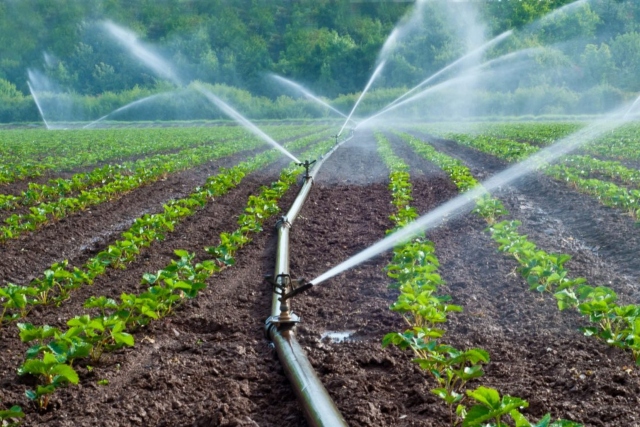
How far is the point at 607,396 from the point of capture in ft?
10.2

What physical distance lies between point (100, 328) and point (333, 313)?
5.81 ft

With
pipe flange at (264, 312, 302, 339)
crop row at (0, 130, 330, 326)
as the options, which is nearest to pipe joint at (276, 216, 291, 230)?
crop row at (0, 130, 330, 326)

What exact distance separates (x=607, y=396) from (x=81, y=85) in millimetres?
61415

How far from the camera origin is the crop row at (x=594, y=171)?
26.5ft

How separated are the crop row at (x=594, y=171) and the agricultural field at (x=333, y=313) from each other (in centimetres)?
8

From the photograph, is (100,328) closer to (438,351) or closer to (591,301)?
(438,351)

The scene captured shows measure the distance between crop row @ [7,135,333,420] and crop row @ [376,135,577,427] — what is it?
4.84 feet

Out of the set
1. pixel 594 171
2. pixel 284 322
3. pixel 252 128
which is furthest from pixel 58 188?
pixel 252 128

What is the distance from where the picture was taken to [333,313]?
4883 mm

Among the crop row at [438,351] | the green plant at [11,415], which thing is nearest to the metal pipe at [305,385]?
the crop row at [438,351]

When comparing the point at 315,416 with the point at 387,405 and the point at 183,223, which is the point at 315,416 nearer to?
the point at 387,405

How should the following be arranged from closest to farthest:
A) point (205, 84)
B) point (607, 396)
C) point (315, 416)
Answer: point (315, 416) < point (607, 396) < point (205, 84)

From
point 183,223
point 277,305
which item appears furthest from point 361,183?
point 277,305

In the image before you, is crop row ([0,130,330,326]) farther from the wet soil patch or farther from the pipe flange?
the wet soil patch
